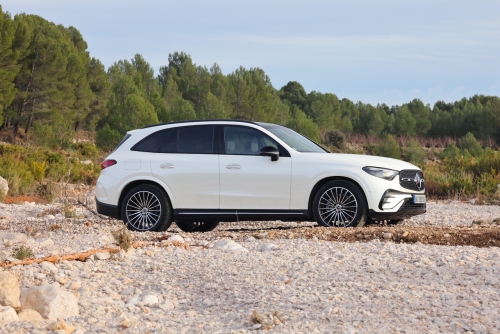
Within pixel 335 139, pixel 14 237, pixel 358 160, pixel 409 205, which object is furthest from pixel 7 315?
pixel 335 139

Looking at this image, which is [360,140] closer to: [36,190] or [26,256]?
[36,190]

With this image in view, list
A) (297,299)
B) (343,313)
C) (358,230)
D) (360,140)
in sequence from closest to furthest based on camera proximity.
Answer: (343,313)
(297,299)
(358,230)
(360,140)

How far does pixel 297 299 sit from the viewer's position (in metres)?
5.90

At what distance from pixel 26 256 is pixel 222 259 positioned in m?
2.20

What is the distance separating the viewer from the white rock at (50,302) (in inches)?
216

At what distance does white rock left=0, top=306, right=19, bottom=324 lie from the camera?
5192 mm

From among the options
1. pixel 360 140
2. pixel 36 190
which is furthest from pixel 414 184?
pixel 360 140

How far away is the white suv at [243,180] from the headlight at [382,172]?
0.6 inches

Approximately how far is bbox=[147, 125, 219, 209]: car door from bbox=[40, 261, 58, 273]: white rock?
12.2ft

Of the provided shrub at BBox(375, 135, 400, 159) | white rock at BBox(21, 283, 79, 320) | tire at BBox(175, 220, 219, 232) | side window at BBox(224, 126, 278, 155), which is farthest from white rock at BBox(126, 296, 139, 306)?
shrub at BBox(375, 135, 400, 159)

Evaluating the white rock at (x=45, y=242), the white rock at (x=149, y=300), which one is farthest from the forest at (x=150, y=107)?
the white rock at (x=149, y=300)

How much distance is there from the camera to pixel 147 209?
10.8 m

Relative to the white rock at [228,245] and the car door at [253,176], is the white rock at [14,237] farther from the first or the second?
the white rock at [228,245]

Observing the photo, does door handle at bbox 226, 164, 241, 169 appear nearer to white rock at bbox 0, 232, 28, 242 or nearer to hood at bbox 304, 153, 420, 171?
hood at bbox 304, 153, 420, 171
